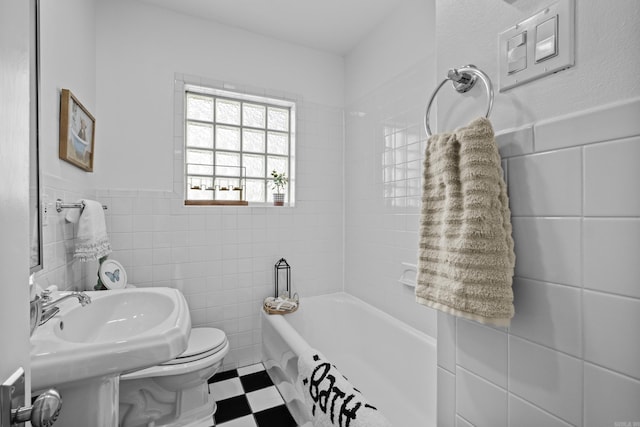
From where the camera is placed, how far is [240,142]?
251 centimetres

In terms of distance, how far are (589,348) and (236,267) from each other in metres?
2.09

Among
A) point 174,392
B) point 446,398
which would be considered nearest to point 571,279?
point 446,398

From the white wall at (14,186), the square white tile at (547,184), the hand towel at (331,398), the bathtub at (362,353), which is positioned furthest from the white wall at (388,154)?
the white wall at (14,186)

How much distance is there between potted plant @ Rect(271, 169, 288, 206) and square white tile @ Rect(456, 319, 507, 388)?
1.90m

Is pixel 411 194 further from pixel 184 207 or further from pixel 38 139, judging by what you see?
pixel 38 139

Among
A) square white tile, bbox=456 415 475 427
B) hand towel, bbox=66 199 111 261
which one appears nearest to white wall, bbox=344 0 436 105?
square white tile, bbox=456 415 475 427

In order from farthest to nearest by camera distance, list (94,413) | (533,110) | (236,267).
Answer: (236,267)
(94,413)
(533,110)

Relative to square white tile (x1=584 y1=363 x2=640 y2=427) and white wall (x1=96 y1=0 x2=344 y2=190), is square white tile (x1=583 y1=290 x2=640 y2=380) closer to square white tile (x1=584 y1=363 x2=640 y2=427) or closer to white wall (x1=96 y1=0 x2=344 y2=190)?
square white tile (x1=584 y1=363 x2=640 y2=427)

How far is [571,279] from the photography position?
1.80 ft

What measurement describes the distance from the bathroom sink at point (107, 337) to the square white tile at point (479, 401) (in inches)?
31.8

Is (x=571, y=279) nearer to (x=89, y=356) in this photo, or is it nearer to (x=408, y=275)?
(x=89, y=356)

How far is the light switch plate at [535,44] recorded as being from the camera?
1.77 feet

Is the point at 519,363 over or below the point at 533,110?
below

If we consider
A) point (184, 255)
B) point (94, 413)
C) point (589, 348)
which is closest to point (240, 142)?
point (184, 255)
